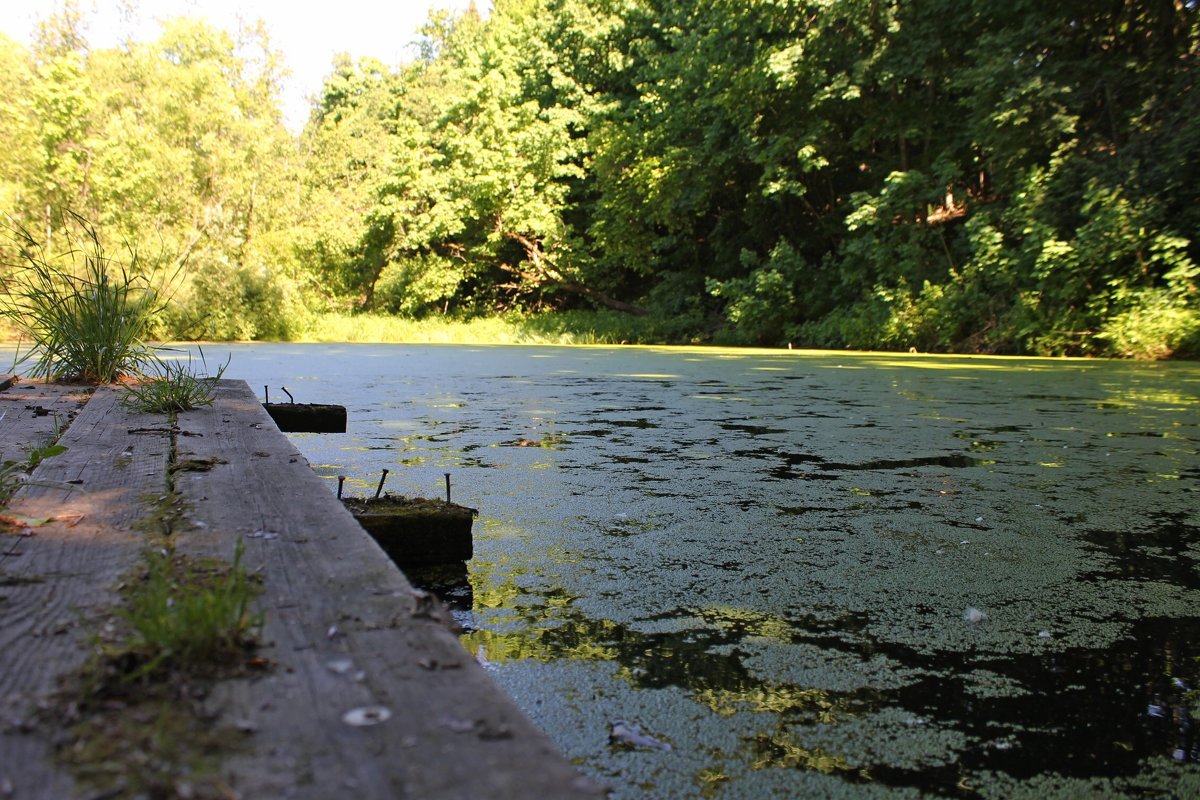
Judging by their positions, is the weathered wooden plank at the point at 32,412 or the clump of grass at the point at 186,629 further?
the weathered wooden plank at the point at 32,412

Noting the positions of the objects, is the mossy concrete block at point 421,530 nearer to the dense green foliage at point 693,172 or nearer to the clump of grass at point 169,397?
the clump of grass at point 169,397

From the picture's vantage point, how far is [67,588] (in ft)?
3.15

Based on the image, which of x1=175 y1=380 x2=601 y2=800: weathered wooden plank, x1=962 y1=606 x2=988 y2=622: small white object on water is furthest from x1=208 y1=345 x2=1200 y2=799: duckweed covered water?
x1=175 y1=380 x2=601 y2=800: weathered wooden plank

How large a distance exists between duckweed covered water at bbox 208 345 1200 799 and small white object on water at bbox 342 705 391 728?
449mm

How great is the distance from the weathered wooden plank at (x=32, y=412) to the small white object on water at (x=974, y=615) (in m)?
1.85

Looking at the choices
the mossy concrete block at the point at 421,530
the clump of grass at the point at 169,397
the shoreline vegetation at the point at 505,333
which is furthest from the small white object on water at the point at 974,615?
the shoreline vegetation at the point at 505,333

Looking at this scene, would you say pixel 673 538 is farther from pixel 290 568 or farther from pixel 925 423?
pixel 925 423

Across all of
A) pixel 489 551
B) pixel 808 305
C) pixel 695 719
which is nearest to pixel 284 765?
pixel 695 719

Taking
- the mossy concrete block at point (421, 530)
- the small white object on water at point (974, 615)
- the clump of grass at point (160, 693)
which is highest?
the clump of grass at point (160, 693)

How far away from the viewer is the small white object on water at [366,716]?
2.16ft

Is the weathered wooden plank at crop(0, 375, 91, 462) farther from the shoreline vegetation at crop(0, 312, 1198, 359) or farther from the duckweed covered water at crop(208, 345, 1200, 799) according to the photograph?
the shoreline vegetation at crop(0, 312, 1198, 359)

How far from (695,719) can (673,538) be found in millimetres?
938

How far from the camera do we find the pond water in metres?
1.15

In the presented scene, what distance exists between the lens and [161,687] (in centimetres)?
72
